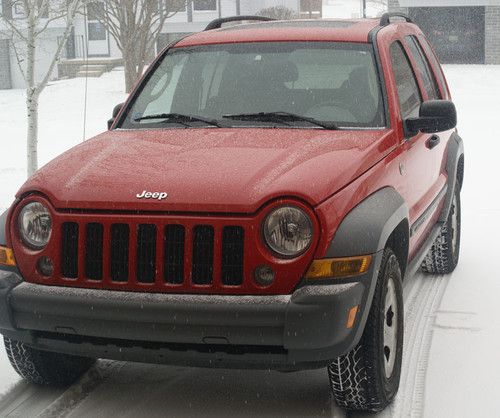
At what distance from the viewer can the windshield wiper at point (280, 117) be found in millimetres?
5223

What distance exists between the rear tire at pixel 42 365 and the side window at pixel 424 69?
2999 millimetres

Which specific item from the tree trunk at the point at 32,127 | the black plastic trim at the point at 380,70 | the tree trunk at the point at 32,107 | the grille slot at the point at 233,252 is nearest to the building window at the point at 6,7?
the tree trunk at the point at 32,107

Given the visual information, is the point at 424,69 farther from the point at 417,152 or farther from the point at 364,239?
the point at 364,239

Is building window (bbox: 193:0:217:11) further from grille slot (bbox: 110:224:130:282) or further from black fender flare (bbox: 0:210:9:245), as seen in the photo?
grille slot (bbox: 110:224:130:282)

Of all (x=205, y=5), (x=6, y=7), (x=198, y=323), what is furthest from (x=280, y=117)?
(x=205, y=5)

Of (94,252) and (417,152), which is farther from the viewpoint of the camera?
(417,152)

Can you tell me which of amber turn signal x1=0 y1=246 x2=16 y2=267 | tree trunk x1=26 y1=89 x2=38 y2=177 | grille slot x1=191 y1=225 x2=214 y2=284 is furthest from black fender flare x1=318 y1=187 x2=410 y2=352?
tree trunk x1=26 y1=89 x2=38 y2=177

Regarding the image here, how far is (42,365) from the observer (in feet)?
16.3

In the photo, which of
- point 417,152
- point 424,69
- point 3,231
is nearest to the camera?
point 3,231

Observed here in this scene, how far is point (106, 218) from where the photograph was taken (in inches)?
168

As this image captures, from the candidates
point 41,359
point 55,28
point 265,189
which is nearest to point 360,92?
point 265,189

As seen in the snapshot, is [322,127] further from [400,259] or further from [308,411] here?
[308,411]

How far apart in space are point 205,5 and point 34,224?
152ft

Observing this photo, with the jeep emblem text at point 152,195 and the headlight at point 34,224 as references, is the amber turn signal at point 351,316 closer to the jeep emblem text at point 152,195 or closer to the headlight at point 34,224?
the jeep emblem text at point 152,195
